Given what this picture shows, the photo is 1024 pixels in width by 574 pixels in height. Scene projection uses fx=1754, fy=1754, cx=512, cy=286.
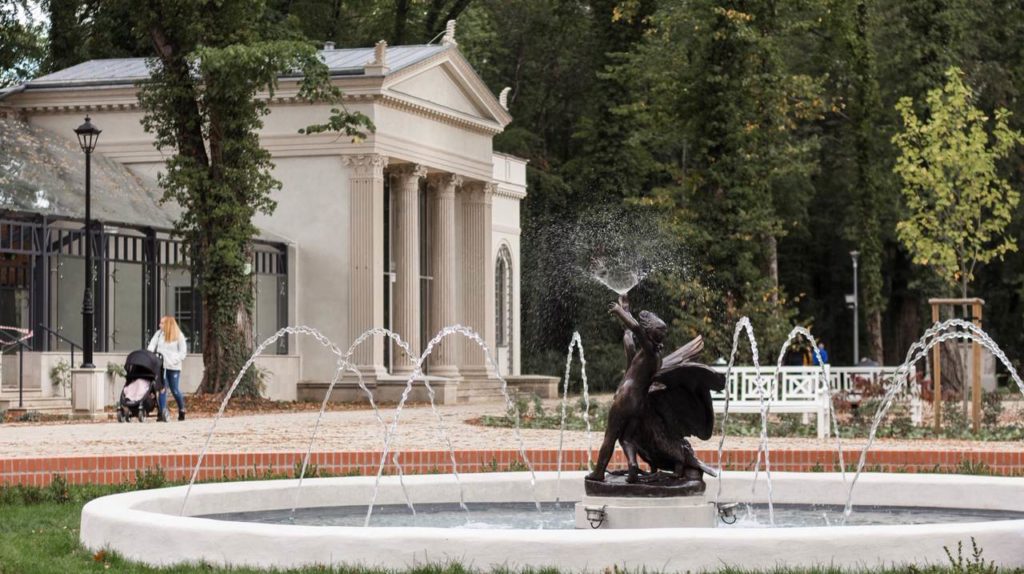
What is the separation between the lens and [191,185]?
3275cm

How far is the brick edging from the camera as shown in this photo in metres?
14.8

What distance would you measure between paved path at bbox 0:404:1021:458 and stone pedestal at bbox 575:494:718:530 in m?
6.66

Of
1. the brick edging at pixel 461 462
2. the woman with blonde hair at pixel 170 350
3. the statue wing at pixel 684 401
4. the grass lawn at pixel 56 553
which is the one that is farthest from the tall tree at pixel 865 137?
the grass lawn at pixel 56 553

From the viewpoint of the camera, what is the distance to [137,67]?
141 feet

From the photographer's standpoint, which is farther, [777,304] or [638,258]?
[638,258]

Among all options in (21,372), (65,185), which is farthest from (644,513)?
(65,185)

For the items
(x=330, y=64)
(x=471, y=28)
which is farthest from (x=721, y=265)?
(x=471, y=28)

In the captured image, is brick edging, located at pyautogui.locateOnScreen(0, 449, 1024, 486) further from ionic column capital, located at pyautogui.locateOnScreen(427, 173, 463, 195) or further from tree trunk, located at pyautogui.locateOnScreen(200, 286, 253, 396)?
ionic column capital, located at pyautogui.locateOnScreen(427, 173, 463, 195)

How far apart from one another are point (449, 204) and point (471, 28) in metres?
15.2

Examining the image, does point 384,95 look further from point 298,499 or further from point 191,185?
point 298,499

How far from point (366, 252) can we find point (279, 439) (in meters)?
18.3

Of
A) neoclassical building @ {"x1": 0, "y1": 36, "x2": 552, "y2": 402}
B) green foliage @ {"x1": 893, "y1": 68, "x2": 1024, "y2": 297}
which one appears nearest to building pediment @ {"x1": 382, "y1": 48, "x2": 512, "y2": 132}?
neoclassical building @ {"x1": 0, "y1": 36, "x2": 552, "y2": 402}

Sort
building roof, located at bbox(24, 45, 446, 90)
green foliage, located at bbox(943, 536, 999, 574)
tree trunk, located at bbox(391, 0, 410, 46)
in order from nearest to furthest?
green foliage, located at bbox(943, 536, 999, 574)
building roof, located at bbox(24, 45, 446, 90)
tree trunk, located at bbox(391, 0, 410, 46)

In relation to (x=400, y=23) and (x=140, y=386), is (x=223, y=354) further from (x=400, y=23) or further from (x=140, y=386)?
(x=400, y=23)
